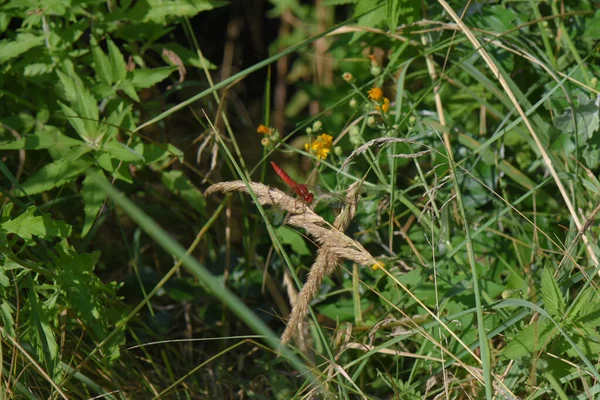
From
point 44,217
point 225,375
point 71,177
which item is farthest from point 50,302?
point 225,375

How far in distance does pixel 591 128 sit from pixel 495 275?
0.45m

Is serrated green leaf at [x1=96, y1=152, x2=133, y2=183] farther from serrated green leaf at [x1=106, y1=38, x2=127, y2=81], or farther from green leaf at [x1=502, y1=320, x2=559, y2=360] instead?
green leaf at [x1=502, y1=320, x2=559, y2=360]

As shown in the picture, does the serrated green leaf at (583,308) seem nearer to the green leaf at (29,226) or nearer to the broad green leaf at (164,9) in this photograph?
the green leaf at (29,226)

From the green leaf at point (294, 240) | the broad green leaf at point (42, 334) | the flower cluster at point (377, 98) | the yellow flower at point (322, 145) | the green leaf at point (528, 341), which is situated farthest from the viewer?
the green leaf at point (294, 240)

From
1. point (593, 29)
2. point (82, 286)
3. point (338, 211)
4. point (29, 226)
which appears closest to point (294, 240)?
point (338, 211)

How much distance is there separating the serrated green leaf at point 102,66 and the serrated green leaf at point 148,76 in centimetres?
6

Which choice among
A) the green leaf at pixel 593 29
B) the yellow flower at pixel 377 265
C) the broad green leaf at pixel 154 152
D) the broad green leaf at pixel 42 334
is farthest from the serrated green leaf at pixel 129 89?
the green leaf at pixel 593 29

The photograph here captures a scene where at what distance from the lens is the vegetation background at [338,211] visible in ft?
4.91

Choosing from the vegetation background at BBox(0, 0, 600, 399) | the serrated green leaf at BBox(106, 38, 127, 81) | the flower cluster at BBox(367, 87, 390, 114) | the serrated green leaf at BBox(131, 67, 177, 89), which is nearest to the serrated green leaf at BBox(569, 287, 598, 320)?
the vegetation background at BBox(0, 0, 600, 399)

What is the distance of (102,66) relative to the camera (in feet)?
6.26

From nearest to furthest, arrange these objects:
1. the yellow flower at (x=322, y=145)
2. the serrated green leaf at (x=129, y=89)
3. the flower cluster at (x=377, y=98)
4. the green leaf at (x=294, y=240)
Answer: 1. the flower cluster at (x=377, y=98)
2. the yellow flower at (x=322, y=145)
3. the serrated green leaf at (x=129, y=89)
4. the green leaf at (x=294, y=240)

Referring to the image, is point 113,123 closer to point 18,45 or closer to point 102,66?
point 102,66

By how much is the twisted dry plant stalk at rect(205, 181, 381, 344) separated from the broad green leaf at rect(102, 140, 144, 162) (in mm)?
503

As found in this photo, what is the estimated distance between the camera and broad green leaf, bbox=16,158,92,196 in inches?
70.6
